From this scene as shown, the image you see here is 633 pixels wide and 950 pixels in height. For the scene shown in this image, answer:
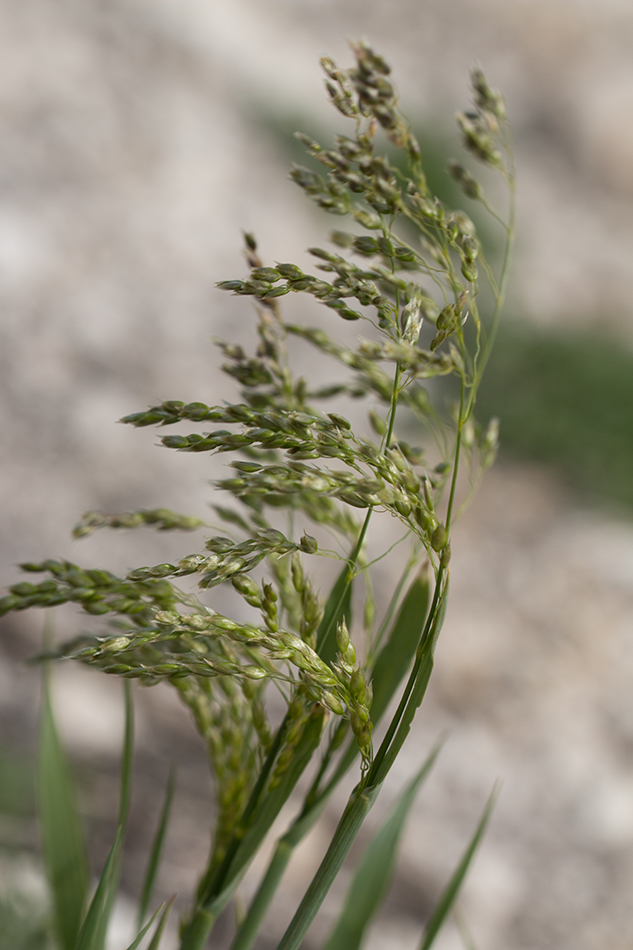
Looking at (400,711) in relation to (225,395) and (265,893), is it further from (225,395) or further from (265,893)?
(225,395)

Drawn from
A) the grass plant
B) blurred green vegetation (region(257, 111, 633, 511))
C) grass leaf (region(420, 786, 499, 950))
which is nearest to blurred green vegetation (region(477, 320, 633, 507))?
blurred green vegetation (region(257, 111, 633, 511))

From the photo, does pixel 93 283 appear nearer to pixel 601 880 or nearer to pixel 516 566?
pixel 516 566

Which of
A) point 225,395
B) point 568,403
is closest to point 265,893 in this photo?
point 225,395

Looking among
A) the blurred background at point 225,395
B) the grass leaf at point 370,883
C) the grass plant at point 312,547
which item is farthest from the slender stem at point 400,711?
the blurred background at point 225,395

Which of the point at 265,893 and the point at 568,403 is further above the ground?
the point at 568,403

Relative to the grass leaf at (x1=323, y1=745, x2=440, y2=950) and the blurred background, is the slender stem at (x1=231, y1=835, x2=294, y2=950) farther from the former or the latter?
the blurred background

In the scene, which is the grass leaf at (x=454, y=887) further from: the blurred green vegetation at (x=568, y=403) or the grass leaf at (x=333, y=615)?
the blurred green vegetation at (x=568, y=403)
